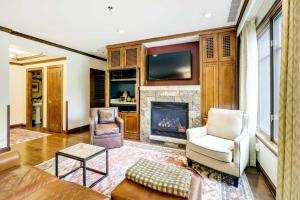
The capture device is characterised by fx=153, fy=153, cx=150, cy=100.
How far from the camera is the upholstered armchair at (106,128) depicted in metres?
3.23

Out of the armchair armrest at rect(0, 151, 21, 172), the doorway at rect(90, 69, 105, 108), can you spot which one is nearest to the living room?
the armchair armrest at rect(0, 151, 21, 172)

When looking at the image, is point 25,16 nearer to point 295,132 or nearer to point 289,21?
point 289,21

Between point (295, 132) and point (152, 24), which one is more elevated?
point (152, 24)

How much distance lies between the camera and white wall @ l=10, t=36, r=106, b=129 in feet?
14.9

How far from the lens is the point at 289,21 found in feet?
3.42

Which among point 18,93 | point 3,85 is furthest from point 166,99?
point 18,93

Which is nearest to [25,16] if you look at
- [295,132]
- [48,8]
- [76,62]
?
[48,8]

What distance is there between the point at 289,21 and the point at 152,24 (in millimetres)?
2325

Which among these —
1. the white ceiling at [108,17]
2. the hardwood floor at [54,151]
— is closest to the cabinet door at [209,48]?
the white ceiling at [108,17]

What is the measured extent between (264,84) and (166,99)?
1.89 metres

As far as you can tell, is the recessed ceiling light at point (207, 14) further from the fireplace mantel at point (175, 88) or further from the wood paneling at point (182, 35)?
the fireplace mantel at point (175, 88)

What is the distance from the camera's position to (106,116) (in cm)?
370

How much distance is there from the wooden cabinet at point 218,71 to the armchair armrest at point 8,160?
3.08 meters

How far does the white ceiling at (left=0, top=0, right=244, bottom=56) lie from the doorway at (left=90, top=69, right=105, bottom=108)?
1878 millimetres
